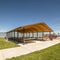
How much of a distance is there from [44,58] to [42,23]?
1149cm

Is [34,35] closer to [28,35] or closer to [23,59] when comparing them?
[28,35]

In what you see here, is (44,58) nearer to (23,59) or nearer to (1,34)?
(23,59)

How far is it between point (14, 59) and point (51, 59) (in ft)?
7.82

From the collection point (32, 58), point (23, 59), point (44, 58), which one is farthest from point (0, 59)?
point (44, 58)

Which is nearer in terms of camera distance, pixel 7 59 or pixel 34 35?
pixel 7 59

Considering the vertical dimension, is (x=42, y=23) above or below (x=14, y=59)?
above

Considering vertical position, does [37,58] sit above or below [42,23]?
below

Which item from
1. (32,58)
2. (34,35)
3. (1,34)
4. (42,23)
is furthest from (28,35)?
(32,58)

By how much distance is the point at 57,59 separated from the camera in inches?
286

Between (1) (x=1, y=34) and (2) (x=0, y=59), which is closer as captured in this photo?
(2) (x=0, y=59)

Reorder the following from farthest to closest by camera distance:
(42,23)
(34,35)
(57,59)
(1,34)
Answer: (1,34) → (34,35) → (42,23) → (57,59)

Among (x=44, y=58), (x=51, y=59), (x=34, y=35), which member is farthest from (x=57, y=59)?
(x=34, y=35)

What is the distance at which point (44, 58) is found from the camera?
24.7ft

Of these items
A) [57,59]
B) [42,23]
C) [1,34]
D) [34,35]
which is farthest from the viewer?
[1,34]
